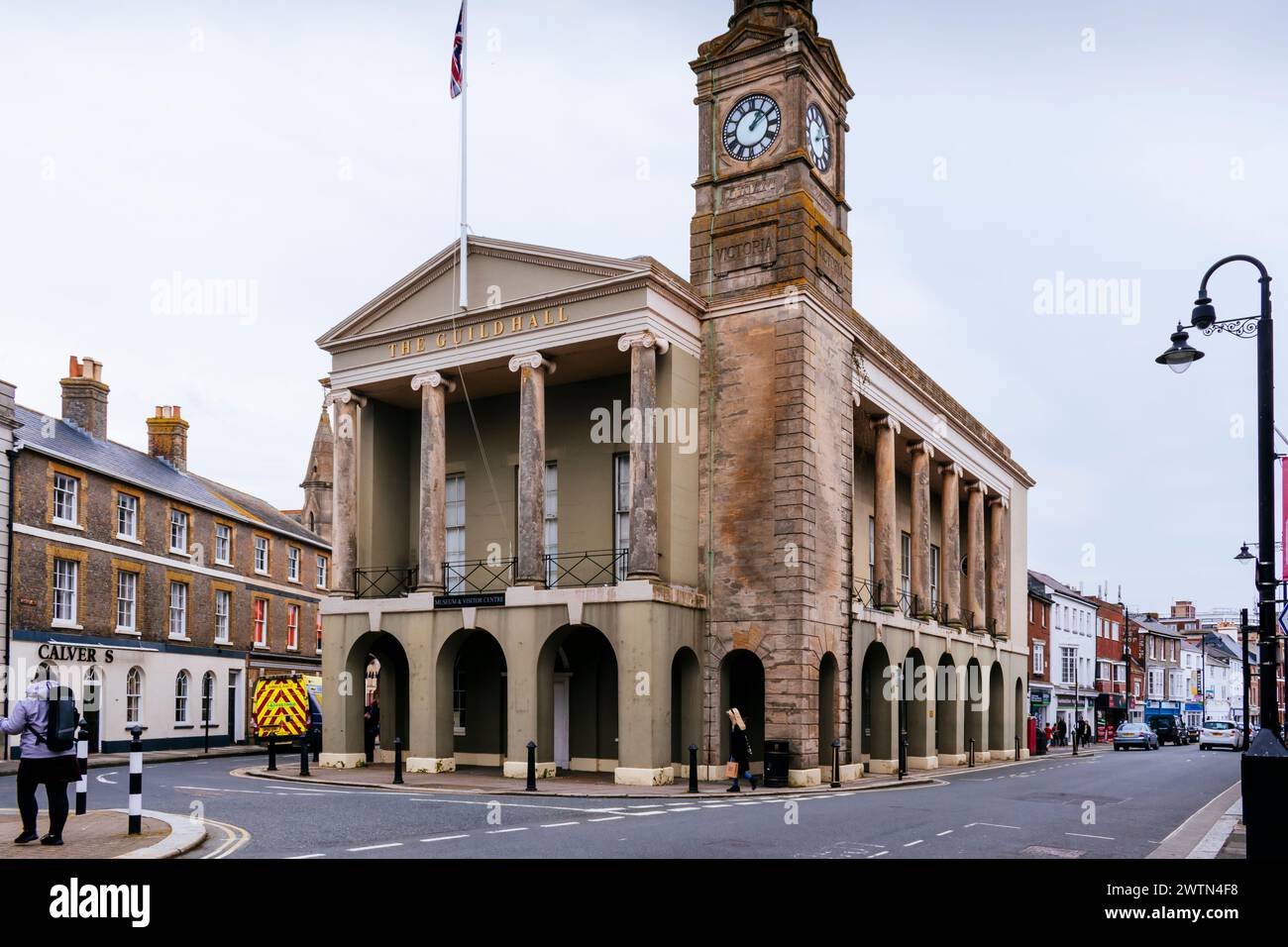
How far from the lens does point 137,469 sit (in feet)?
125

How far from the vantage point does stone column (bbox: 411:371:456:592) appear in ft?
91.8

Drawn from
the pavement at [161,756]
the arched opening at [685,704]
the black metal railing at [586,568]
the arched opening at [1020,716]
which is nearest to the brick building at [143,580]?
the pavement at [161,756]

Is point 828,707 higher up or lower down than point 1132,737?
higher up

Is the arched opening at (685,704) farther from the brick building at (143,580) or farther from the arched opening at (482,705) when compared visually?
the brick building at (143,580)

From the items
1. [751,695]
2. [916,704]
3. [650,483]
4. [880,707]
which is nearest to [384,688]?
[751,695]

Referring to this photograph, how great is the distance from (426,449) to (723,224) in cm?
926

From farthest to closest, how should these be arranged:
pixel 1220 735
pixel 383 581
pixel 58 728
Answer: pixel 1220 735, pixel 383 581, pixel 58 728

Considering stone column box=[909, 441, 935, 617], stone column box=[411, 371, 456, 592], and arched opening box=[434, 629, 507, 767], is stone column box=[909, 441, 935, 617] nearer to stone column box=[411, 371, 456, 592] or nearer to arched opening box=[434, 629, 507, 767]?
arched opening box=[434, 629, 507, 767]

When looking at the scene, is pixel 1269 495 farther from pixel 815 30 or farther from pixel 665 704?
pixel 815 30

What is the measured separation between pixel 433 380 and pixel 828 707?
12550 mm

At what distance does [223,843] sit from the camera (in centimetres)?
1252

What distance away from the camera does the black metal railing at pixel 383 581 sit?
30250 mm

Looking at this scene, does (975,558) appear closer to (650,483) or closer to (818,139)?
(818,139)

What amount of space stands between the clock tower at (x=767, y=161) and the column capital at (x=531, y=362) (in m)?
4.34
